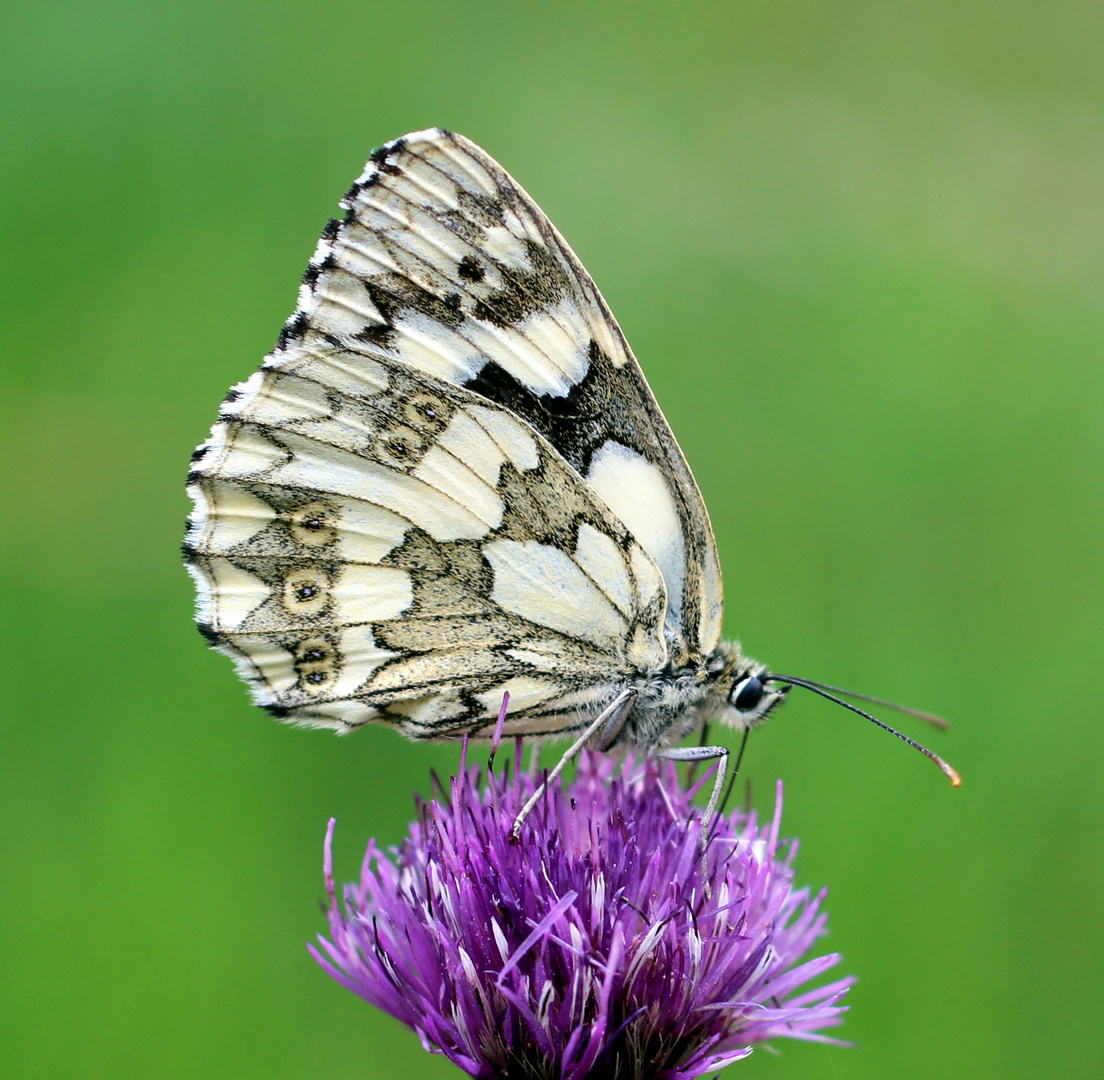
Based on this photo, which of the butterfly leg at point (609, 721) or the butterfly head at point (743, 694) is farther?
the butterfly head at point (743, 694)

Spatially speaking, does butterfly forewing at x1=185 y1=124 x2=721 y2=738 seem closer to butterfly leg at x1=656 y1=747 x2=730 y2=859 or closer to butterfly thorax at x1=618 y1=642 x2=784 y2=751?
butterfly thorax at x1=618 y1=642 x2=784 y2=751

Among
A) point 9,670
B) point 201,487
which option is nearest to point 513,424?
point 201,487

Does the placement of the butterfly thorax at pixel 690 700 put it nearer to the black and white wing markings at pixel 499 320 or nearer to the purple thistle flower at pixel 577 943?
the black and white wing markings at pixel 499 320

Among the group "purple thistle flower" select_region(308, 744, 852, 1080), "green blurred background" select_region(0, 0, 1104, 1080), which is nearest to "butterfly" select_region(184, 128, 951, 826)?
"purple thistle flower" select_region(308, 744, 852, 1080)

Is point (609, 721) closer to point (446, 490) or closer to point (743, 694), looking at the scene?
point (743, 694)

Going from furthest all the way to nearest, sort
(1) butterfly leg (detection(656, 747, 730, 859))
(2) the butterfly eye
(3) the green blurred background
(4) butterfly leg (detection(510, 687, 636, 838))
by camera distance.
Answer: (3) the green blurred background, (2) the butterfly eye, (4) butterfly leg (detection(510, 687, 636, 838)), (1) butterfly leg (detection(656, 747, 730, 859))

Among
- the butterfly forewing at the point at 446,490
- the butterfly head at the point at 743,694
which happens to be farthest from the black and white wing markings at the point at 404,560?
the butterfly head at the point at 743,694

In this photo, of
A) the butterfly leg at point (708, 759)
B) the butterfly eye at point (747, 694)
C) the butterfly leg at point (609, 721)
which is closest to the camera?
the butterfly leg at point (708, 759)
